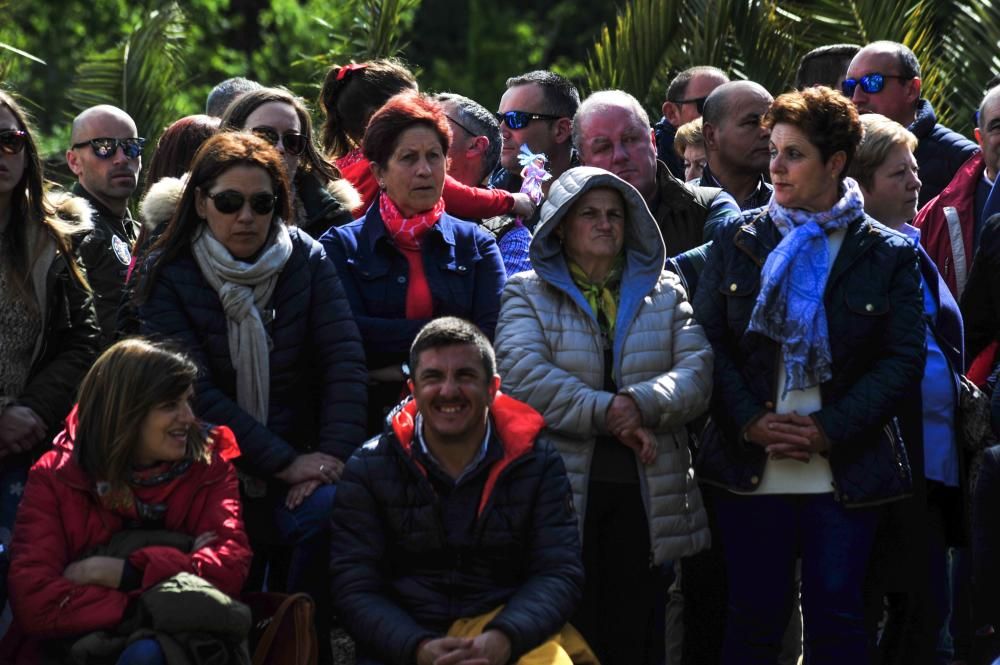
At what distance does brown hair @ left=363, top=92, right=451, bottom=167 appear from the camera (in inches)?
270

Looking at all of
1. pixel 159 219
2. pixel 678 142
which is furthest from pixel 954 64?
pixel 159 219

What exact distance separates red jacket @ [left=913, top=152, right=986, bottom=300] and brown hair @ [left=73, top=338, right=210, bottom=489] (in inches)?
138

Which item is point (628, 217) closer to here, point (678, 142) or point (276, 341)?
point (276, 341)

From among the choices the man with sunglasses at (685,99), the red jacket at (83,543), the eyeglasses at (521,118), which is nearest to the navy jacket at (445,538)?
the red jacket at (83,543)

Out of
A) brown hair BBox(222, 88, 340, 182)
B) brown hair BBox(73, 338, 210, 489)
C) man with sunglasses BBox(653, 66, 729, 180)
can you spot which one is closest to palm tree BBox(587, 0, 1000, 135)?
man with sunglasses BBox(653, 66, 729, 180)

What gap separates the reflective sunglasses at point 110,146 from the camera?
8102 millimetres

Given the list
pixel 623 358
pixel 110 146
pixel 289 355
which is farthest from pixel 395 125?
pixel 110 146

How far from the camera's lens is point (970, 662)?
6625mm

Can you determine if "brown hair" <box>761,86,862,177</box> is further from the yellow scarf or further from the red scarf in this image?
the red scarf

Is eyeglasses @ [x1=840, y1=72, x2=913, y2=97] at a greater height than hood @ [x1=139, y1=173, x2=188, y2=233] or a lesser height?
greater

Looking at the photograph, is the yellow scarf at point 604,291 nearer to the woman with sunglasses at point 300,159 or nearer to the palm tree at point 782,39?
the woman with sunglasses at point 300,159

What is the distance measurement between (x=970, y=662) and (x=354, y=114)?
358cm

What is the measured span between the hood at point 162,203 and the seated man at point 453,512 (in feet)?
4.20

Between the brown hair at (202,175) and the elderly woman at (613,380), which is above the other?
the brown hair at (202,175)
